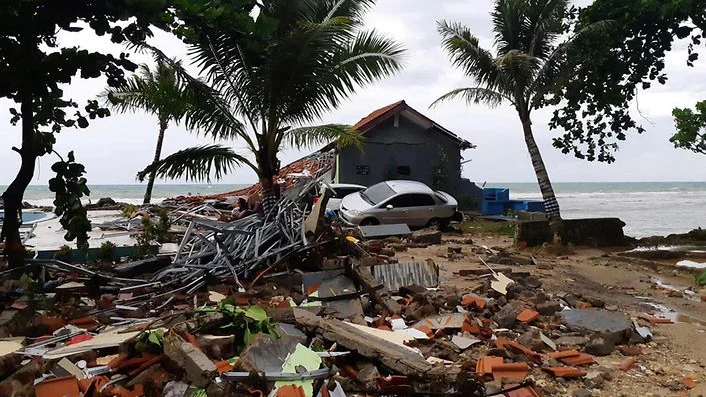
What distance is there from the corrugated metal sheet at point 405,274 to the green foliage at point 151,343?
328 cm

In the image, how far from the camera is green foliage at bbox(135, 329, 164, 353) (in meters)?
3.86

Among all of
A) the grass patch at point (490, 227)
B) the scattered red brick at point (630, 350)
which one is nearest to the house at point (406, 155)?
the grass patch at point (490, 227)

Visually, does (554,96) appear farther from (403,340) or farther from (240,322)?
(240,322)

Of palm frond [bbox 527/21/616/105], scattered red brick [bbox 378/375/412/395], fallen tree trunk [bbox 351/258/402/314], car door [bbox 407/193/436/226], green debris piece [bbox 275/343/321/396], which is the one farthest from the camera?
car door [bbox 407/193/436/226]

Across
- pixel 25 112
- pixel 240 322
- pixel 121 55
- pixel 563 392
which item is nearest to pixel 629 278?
pixel 563 392

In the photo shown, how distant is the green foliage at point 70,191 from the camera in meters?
5.91

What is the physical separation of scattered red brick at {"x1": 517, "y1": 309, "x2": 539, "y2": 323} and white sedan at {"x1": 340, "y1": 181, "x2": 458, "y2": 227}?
9133 mm

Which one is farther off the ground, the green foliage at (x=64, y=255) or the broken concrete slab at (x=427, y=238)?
the green foliage at (x=64, y=255)

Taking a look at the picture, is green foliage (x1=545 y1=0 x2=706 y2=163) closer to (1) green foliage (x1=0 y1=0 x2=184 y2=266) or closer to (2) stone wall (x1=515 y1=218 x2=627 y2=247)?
(2) stone wall (x1=515 y1=218 x2=627 y2=247)

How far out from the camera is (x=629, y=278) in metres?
9.91

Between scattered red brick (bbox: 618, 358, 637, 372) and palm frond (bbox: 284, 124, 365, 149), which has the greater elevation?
palm frond (bbox: 284, 124, 365, 149)

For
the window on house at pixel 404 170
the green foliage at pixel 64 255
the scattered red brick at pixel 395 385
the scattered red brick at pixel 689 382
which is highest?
the window on house at pixel 404 170

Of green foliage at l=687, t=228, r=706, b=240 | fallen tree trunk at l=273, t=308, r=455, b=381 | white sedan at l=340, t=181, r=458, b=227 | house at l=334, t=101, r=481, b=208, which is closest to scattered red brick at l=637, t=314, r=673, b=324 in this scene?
Result: fallen tree trunk at l=273, t=308, r=455, b=381

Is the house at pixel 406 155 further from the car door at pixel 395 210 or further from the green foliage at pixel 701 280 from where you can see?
the green foliage at pixel 701 280
